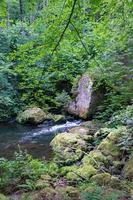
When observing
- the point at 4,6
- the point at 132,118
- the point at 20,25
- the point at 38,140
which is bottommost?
the point at 38,140

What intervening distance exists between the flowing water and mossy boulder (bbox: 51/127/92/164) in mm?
498

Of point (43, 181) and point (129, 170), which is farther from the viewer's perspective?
point (129, 170)

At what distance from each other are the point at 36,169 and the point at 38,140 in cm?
456

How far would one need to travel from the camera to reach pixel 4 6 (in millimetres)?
3340

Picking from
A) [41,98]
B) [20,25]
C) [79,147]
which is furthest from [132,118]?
[20,25]

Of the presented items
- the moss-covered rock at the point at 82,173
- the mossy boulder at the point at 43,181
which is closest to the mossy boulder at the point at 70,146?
the moss-covered rock at the point at 82,173

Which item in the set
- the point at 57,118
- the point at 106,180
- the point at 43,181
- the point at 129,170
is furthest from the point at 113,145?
the point at 57,118

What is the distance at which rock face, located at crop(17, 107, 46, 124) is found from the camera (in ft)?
51.4

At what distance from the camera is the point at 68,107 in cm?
1670

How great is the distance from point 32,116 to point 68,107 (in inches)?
71.1

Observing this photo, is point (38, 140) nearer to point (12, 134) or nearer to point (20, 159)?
point (12, 134)

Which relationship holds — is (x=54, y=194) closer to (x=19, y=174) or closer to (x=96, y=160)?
(x=19, y=174)

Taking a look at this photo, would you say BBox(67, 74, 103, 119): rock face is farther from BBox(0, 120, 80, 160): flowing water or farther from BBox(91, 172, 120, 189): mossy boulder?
BBox(91, 172, 120, 189): mossy boulder

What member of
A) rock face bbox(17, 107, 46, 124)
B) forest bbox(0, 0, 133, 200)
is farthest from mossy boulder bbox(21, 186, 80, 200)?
rock face bbox(17, 107, 46, 124)
